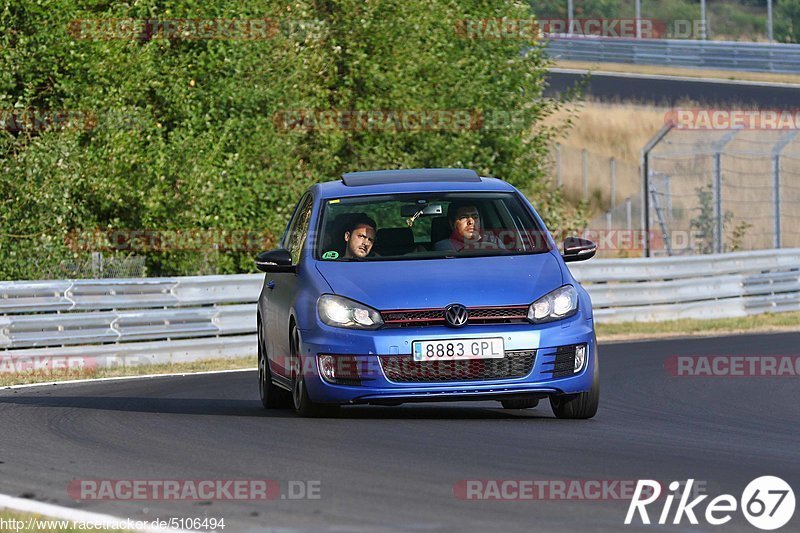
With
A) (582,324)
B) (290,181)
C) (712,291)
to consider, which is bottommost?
(712,291)

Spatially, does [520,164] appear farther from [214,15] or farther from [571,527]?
[571,527]

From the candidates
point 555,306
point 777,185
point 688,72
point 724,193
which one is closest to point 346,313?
point 555,306

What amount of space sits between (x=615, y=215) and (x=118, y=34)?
28.2 m

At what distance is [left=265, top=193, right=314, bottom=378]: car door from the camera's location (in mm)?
11305

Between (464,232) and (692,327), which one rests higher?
(464,232)

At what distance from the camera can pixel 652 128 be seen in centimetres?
6162

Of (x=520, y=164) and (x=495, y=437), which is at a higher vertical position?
(x=495, y=437)

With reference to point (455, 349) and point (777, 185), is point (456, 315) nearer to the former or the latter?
point (455, 349)

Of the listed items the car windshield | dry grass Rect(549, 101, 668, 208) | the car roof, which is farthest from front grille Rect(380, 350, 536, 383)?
dry grass Rect(549, 101, 668, 208)

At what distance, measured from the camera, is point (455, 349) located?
10.2 meters

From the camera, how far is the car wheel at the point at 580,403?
10.7 m

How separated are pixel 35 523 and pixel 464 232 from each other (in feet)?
17.3

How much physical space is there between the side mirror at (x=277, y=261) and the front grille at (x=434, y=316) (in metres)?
1.35

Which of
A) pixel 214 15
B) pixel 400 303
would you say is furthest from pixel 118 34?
pixel 400 303
